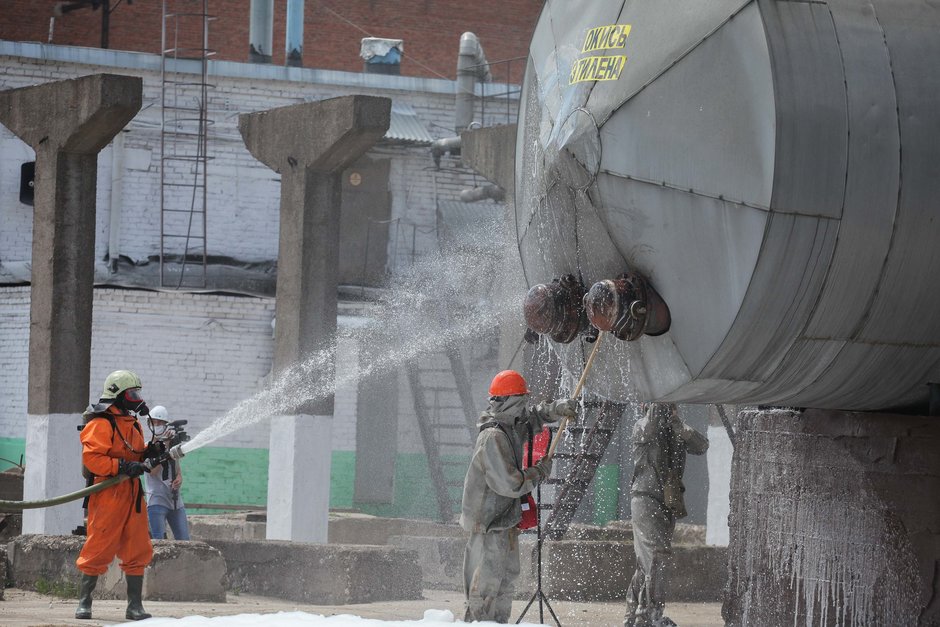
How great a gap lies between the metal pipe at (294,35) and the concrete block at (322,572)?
44.3 feet

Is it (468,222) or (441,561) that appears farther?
(468,222)

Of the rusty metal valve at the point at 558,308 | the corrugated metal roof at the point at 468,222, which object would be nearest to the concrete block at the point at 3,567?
the rusty metal valve at the point at 558,308

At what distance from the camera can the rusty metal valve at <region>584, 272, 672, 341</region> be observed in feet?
17.8

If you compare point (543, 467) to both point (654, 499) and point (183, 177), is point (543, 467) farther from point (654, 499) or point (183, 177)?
point (183, 177)

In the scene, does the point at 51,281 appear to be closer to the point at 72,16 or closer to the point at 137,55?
the point at 137,55

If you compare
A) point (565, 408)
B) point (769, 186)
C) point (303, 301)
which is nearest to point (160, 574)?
point (303, 301)

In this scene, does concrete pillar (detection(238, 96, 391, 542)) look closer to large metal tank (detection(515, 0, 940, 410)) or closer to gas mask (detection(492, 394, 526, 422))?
gas mask (detection(492, 394, 526, 422))

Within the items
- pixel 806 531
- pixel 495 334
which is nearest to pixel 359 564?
pixel 806 531

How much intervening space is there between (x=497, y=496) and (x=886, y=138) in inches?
143

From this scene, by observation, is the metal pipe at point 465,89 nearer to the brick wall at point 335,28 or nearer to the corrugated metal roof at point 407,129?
the corrugated metal roof at point 407,129

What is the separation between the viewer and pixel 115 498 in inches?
366

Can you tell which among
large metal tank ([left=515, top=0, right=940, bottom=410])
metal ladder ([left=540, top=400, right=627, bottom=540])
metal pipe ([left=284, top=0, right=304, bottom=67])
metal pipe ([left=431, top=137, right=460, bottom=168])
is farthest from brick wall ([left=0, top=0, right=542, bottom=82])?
large metal tank ([left=515, top=0, right=940, bottom=410])

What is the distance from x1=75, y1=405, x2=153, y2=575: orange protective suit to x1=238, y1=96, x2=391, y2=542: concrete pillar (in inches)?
145

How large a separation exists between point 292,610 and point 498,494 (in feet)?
11.2
